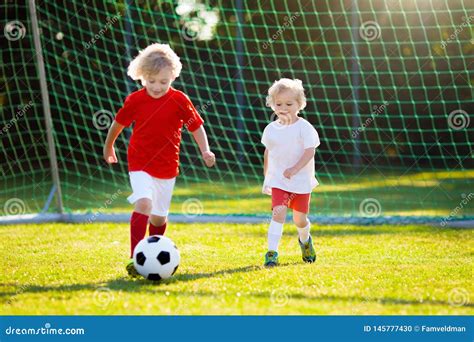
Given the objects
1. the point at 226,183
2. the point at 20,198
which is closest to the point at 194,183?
the point at 226,183

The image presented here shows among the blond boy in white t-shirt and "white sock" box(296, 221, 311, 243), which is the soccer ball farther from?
"white sock" box(296, 221, 311, 243)

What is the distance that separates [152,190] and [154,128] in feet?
1.17

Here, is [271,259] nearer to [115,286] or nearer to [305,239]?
[305,239]

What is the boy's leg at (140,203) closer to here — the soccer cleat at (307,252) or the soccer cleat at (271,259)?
the soccer cleat at (271,259)

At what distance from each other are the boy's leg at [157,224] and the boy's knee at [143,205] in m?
0.26

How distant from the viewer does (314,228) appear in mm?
6973

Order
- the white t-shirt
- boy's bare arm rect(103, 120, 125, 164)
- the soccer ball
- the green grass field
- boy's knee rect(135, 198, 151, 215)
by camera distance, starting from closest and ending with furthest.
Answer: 1. the green grass field
2. the soccer ball
3. boy's knee rect(135, 198, 151, 215)
4. boy's bare arm rect(103, 120, 125, 164)
5. the white t-shirt

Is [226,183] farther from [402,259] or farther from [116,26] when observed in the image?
[402,259]

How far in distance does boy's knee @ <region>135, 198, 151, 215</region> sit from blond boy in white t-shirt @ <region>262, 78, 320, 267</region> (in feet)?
2.55

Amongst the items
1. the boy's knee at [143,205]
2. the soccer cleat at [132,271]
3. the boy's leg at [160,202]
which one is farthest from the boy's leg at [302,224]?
the soccer cleat at [132,271]

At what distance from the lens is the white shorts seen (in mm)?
4492

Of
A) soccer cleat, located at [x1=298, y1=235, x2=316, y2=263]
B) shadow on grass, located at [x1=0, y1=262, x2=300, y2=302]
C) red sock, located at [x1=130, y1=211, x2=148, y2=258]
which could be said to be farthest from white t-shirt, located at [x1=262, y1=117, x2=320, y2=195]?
red sock, located at [x1=130, y1=211, x2=148, y2=258]

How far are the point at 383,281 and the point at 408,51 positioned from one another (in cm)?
998

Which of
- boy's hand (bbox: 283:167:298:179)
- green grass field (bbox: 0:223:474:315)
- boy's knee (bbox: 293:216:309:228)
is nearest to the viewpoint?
green grass field (bbox: 0:223:474:315)
